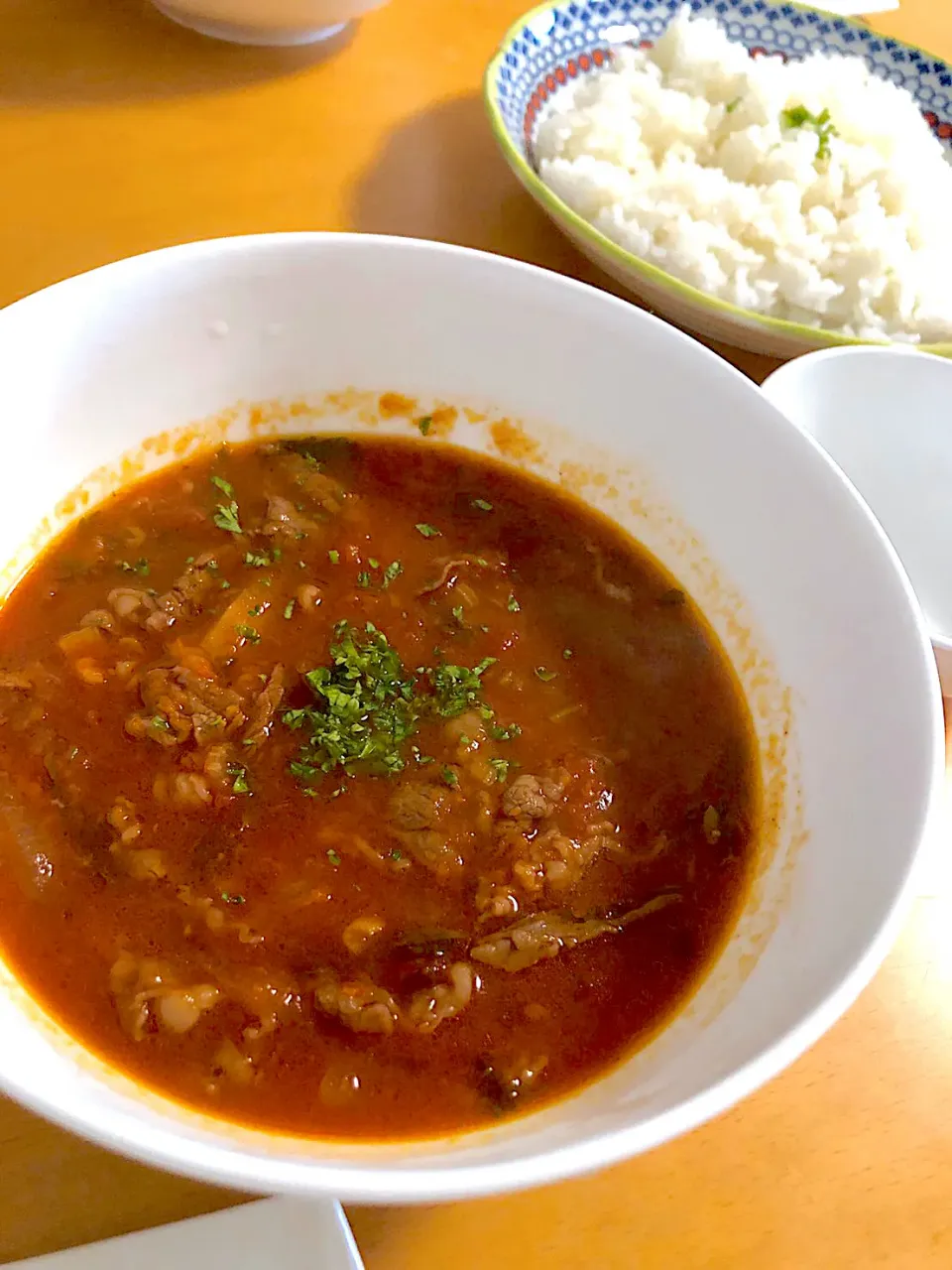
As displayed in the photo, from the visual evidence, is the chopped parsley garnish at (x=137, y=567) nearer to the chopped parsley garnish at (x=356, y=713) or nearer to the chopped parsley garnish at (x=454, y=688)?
the chopped parsley garnish at (x=356, y=713)

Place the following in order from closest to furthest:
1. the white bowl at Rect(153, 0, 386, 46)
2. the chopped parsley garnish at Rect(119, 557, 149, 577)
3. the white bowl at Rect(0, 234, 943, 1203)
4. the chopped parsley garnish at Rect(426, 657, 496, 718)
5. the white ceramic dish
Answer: the white bowl at Rect(0, 234, 943, 1203)
the chopped parsley garnish at Rect(426, 657, 496, 718)
the chopped parsley garnish at Rect(119, 557, 149, 577)
the white ceramic dish
the white bowl at Rect(153, 0, 386, 46)

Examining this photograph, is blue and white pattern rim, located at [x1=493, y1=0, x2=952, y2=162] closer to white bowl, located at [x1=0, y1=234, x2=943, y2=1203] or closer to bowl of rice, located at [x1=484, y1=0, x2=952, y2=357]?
bowl of rice, located at [x1=484, y1=0, x2=952, y2=357]

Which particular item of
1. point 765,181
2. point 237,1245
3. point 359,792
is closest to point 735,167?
point 765,181

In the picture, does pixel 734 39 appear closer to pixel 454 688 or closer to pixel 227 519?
pixel 227 519

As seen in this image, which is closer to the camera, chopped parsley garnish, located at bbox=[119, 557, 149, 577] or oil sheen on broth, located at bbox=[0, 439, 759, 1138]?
oil sheen on broth, located at bbox=[0, 439, 759, 1138]

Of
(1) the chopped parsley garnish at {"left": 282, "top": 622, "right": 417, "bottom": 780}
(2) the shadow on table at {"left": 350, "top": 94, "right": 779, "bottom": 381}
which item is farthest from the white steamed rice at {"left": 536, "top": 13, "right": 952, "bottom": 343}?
(1) the chopped parsley garnish at {"left": 282, "top": 622, "right": 417, "bottom": 780}
